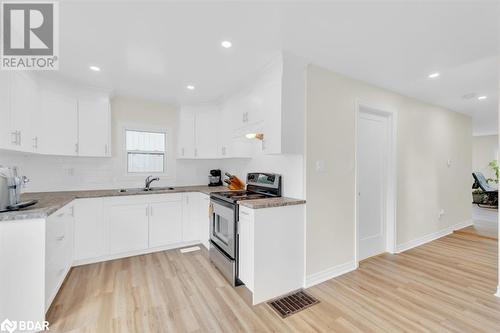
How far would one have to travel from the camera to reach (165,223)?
10.9ft

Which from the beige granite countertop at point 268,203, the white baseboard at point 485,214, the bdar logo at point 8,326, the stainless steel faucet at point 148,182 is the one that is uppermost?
the stainless steel faucet at point 148,182

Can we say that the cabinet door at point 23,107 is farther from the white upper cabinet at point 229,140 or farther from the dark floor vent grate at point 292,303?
the dark floor vent grate at point 292,303

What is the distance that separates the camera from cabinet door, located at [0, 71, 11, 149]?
1887mm

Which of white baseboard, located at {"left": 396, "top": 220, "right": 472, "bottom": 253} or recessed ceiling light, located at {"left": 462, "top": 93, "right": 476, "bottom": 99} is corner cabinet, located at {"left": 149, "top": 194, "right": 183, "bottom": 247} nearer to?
white baseboard, located at {"left": 396, "top": 220, "right": 472, "bottom": 253}

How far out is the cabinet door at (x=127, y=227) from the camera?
295 centimetres

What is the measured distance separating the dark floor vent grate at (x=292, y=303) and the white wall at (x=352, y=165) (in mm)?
289

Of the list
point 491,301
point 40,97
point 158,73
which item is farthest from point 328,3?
point 40,97

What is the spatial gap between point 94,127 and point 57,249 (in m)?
1.78

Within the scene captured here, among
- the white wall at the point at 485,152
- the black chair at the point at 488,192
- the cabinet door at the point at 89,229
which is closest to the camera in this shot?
the cabinet door at the point at 89,229

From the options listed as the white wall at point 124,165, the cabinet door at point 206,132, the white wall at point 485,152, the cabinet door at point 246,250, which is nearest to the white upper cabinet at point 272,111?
the white wall at point 124,165

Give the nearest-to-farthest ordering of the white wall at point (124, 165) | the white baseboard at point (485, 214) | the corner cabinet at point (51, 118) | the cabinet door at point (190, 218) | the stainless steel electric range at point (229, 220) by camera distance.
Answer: the corner cabinet at point (51, 118), the stainless steel electric range at point (229, 220), the white wall at point (124, 165), the cabinet door at point (190, 218), the white baseboard at point (485, 214)

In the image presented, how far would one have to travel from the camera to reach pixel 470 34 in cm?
184

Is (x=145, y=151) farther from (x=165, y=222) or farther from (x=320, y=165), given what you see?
(x=320, y=165)

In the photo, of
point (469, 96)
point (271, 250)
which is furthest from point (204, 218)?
point (469, 96)
